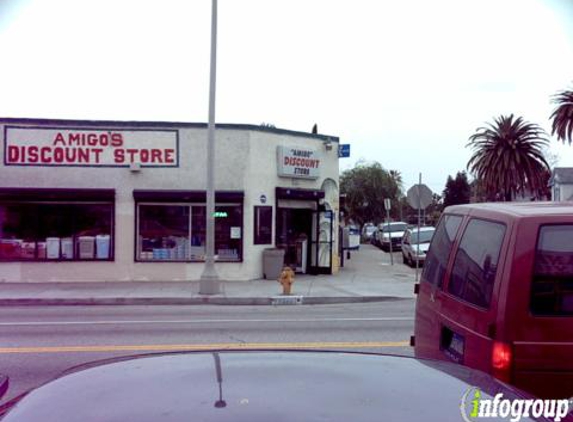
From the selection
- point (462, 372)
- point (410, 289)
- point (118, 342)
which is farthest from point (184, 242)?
point (462, 372)

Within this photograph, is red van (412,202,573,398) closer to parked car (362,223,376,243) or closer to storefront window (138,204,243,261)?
storefront window (138,204,243,261)

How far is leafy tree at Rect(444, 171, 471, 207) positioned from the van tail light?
8124 centimetres

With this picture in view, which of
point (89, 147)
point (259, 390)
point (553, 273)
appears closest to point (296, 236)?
point (89, 147)

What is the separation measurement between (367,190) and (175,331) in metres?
47.8

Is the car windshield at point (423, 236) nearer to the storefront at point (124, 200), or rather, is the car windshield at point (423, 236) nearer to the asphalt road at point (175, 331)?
the storefront at point (124, 200)

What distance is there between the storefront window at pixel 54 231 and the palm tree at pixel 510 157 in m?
21.5

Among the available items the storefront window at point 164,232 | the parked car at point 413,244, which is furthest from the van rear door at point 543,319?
the parked car at point 413,244

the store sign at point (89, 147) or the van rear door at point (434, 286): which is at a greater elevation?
the store sign at point (89, 147)

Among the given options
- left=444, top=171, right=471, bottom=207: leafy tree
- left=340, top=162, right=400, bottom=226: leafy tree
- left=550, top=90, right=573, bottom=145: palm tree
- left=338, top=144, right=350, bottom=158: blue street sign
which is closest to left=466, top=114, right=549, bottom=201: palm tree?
left=550, top=90, right=573, bottom=145: palm tree

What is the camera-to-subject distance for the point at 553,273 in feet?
12.5

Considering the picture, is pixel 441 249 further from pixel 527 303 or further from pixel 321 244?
pixel 321 244

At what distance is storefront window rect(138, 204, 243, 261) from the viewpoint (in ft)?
63.2

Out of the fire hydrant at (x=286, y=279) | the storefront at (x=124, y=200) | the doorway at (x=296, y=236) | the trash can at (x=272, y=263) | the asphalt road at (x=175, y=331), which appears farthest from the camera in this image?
the doorway at (x=296, y=236)

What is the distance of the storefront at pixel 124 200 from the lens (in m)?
18.8
